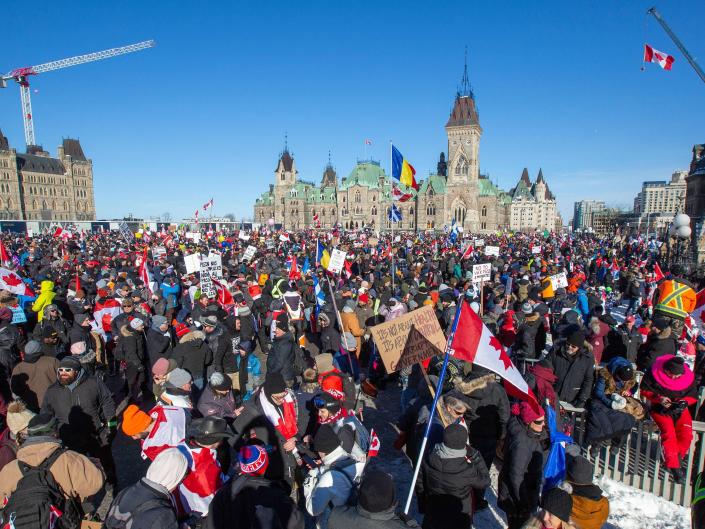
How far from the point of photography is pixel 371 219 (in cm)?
8306

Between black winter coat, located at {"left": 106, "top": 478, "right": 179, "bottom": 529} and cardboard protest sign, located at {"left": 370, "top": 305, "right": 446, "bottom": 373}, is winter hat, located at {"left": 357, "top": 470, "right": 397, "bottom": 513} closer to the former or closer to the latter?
black winter coat, located at {"left": 106, "top": 478, "right": 179, "bottom": 529}

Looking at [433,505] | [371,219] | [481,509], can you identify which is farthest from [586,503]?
[371,219]

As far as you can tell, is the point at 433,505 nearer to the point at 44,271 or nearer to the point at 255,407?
the point at 255,407

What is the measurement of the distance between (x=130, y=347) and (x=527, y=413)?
5.54 metres

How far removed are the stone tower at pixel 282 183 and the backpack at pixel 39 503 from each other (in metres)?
88.4

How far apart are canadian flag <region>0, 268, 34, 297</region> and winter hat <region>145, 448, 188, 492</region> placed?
8.12 meters

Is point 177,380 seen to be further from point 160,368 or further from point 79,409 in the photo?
point 79,409

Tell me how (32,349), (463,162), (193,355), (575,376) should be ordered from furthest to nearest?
(463,162) < (193,355) < (32,349) < (575,376)

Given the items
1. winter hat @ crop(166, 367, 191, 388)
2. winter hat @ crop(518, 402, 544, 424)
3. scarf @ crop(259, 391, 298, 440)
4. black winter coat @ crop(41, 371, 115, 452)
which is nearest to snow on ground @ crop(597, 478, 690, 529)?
winter hat @ crop(518, 402, 544, 424)

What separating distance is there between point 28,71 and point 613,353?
439 feet

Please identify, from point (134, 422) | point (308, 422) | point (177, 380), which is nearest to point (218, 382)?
point (177, 380)

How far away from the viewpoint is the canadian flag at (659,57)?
1496cm

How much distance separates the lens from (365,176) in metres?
83.2

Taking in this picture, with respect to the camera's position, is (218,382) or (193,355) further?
(193,355)
